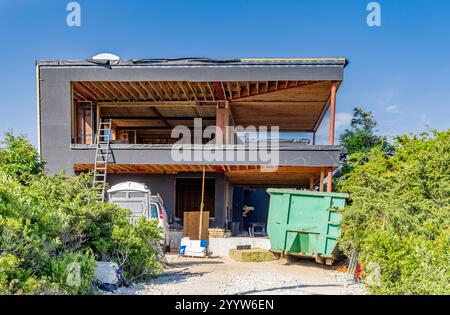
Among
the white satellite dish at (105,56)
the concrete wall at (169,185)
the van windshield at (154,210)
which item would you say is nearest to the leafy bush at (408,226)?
the van windshield at (154,210)

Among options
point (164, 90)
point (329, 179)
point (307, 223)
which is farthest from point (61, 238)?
point (164, 90)

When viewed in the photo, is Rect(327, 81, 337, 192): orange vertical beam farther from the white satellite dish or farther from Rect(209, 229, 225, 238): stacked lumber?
the white satellite dish

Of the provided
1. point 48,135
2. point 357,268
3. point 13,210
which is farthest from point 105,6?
point 48,135

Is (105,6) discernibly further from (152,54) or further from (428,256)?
(152,54)

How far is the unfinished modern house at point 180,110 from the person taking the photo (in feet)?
39.4

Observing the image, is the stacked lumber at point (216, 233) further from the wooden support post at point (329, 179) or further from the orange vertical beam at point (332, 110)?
the orange vertical beam at point (332, 110)

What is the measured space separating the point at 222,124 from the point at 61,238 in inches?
381

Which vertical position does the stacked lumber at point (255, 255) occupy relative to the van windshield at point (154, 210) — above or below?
below

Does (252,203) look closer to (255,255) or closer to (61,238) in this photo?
(255,255)

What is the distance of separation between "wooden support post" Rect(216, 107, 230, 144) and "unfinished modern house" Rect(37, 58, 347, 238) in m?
0.04

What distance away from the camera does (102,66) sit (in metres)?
12.2

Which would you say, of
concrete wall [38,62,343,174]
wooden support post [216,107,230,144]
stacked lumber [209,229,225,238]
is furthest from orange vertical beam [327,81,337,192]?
stacked lumber [209,229,225,238]

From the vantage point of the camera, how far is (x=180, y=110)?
16516 mm

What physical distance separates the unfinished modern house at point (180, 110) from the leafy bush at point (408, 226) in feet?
13.1
